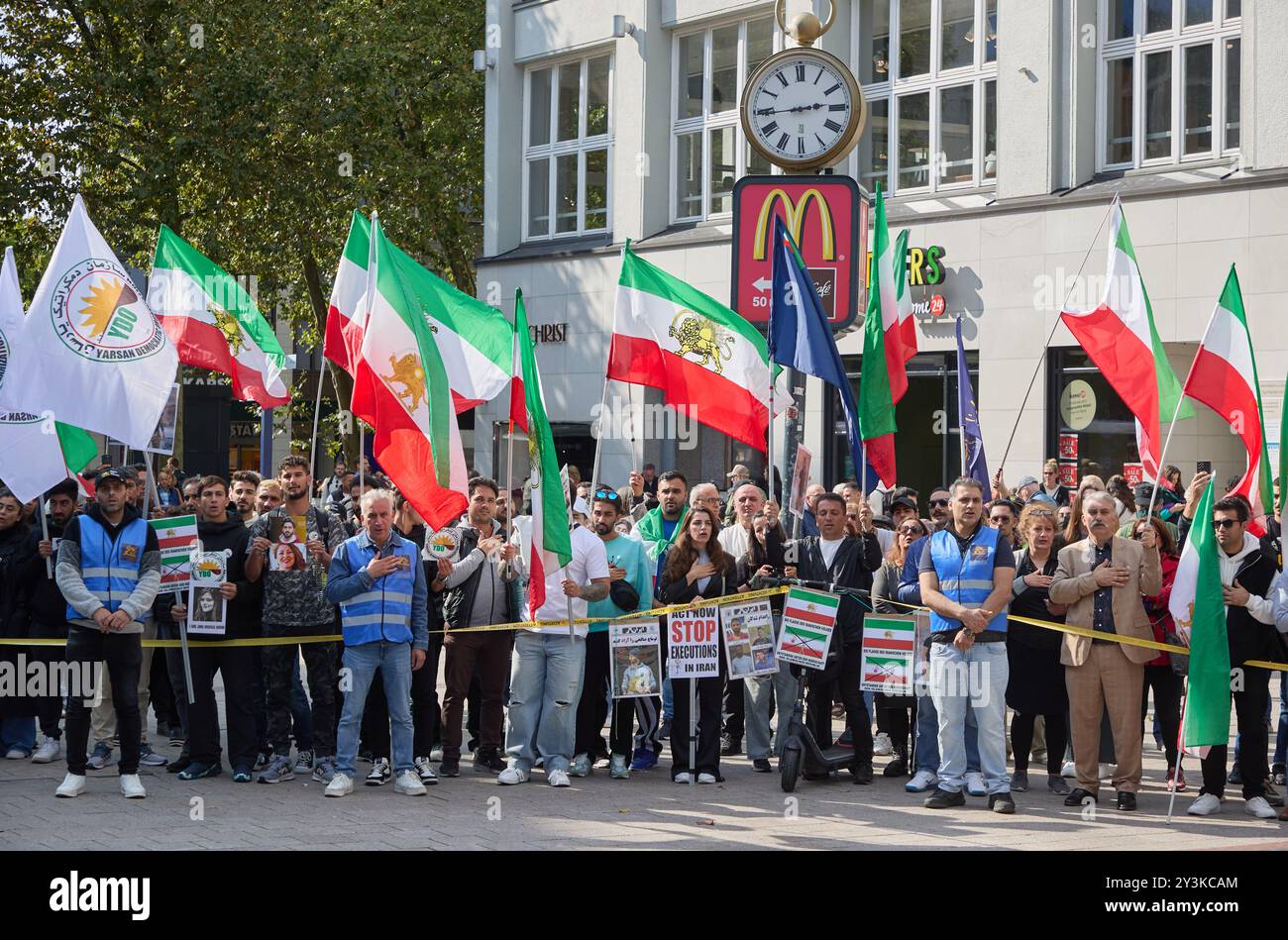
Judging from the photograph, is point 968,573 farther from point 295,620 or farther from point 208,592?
point 208,592

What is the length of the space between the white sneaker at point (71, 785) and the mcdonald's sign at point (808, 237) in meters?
5.80

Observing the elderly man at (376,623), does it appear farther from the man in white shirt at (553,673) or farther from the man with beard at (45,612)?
the man with beard at (45,612)

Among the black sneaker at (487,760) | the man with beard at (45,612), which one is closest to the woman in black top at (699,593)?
the black sneaker at (487,760)

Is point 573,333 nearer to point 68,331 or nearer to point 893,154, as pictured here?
point 893,154

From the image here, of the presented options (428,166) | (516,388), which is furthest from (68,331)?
(428,166)

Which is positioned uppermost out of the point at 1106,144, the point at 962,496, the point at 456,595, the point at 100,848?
the point at 1106,144

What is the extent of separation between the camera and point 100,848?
829 centimetres

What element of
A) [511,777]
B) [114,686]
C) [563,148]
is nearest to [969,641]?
[511,777]

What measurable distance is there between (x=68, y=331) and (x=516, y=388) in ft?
9.71

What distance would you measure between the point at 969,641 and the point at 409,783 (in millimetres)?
3543

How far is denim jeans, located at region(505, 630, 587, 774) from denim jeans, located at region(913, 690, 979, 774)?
7.40 ft

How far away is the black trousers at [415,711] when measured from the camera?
10.6 m

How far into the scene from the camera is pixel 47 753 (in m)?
11.4

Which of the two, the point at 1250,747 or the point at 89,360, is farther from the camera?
the point at 89,360
